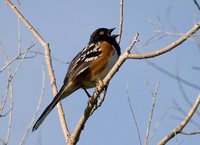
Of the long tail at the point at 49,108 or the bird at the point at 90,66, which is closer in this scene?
the long tail at the point at 49,108

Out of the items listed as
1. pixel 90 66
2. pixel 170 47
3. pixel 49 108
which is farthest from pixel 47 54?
pixel 170 47

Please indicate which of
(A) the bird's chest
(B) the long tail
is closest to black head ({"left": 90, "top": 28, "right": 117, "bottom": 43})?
(A) the bird's chest

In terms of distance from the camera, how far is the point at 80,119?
15.0ft

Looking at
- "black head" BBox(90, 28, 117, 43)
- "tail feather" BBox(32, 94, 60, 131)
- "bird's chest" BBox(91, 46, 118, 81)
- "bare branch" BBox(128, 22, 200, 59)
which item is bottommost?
"bird's chest" BBox(91, 46, 118, 81)

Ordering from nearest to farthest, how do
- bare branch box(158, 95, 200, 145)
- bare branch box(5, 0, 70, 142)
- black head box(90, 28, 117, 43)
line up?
bare branch box(158, 95, 200, 145), bare branch box(5, 0, 70, 142), black head box(90, 28, 117, 43)

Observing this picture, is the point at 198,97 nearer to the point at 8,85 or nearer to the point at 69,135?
the point at 69,135

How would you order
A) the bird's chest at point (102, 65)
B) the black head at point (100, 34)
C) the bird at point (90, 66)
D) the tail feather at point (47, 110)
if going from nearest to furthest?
the tail feather at point (47, 110) → the bird at point (90, 66) → the bird's chest at point (102, 65) → the black head at point (100, 34)

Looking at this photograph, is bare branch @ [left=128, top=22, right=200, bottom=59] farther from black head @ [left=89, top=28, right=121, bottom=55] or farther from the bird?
black head @ [left=89, top=28, right=121, bottom=55]

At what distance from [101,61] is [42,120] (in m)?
1.31

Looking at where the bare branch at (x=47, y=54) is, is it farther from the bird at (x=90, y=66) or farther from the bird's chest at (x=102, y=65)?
the bird's chest at (x=102, y=65)

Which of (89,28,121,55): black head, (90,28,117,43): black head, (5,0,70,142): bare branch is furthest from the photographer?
(90,28,117,43): black head

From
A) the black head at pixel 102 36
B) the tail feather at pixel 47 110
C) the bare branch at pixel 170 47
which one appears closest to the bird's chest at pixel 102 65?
the black head at pixel 102 36

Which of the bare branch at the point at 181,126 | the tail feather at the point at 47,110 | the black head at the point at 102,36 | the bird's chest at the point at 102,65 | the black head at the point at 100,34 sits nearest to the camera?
the bare branch at the point at 181,126

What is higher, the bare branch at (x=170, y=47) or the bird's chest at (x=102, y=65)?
the bare branch at (x=170, y=47)
